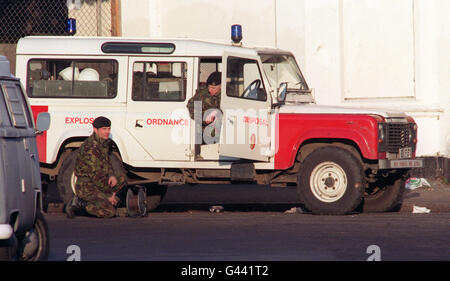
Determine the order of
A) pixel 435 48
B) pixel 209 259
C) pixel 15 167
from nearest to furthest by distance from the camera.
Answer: pixel 15 167
pixel 209 259
pixel 435 48

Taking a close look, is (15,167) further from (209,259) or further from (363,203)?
(363,203)

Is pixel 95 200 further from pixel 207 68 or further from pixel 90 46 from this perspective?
pixel 207 68

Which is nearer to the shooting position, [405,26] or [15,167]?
[15,167]

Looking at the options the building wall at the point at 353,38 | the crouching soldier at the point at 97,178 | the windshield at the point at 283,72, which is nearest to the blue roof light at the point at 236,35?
the windshield at the point at 283,72

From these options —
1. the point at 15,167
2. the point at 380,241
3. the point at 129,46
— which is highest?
the point at 129,46

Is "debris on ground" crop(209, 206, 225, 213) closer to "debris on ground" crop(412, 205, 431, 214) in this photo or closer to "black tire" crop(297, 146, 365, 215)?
"black tire" crop(297, 146, 365, 215)

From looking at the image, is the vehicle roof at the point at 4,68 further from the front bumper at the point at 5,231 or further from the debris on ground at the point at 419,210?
the debris on ground at the point at 419,210

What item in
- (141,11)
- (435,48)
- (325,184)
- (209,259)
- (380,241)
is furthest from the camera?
(141,11)

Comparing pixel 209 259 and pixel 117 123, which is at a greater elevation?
pixel 117 123

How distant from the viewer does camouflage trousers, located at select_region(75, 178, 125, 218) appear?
46.1 feet

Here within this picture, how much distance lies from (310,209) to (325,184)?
42cm

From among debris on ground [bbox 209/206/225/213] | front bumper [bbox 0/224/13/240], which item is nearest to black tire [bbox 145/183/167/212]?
debris on ground [bbox 209/206/225/213]
